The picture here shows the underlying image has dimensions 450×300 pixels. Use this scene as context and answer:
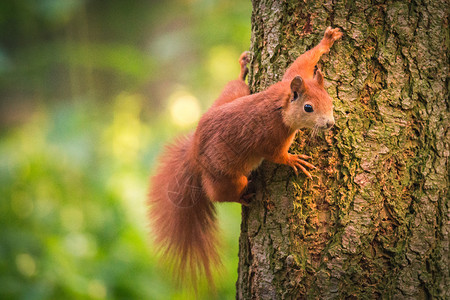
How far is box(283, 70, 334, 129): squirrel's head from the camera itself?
62.4 inches

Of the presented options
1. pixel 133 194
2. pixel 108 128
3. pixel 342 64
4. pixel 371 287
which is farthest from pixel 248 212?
pixel 108 128

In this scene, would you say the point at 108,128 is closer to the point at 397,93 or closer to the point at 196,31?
the point at 196,31

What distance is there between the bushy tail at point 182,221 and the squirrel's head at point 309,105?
2.00ft

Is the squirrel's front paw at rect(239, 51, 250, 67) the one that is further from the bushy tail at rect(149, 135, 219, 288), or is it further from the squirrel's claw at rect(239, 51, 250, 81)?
the bushy tail at rect(149, 135, 219, 288)

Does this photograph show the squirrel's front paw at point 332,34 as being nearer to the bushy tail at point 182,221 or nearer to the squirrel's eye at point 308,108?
the squirrel's eye at point 308,108

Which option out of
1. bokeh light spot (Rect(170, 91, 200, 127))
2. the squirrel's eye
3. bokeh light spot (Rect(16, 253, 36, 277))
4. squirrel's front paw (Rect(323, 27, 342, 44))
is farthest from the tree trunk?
bokeh light spot (Rect(170, 91, 200, 127))

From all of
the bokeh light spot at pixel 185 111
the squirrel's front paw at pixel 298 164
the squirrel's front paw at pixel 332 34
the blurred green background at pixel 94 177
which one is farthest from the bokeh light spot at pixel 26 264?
the squirrel's front paw at pixel 332 34

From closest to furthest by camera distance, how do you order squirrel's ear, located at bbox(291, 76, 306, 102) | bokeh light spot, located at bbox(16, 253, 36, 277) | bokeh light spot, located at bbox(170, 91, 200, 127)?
1. squirrel's ear, located at bbox(291, 76, 306, 102)
2. bokeh light spot, located at bbox(16, 253, 36, 277)
3. bokeh light spot, located at bbox(170, 91, 200, 127)

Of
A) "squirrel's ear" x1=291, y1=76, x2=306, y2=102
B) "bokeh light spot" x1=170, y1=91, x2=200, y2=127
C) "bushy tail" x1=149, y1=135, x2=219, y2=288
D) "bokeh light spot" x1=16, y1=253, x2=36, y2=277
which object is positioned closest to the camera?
"squirrel's ear" x1=291, y1=76, x2=306, y2=102

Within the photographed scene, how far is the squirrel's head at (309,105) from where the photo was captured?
158cm

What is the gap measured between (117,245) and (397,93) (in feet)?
7.53

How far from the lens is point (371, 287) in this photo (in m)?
1.60

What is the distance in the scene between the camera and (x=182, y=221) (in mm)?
2072

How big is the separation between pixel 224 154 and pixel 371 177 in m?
0.62
